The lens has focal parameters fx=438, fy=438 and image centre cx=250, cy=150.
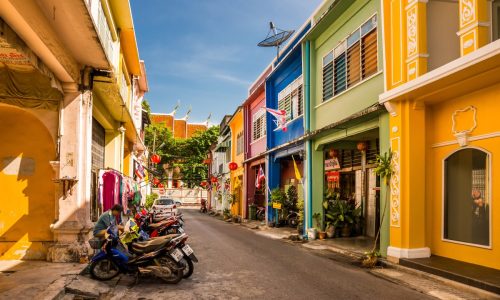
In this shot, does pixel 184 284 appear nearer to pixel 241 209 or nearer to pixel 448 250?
pixel 448 250

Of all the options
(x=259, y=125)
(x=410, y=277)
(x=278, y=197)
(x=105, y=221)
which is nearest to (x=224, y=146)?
(x=259, y=125)

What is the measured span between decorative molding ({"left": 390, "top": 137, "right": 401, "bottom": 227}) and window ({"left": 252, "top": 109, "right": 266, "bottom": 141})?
14012 millimetres

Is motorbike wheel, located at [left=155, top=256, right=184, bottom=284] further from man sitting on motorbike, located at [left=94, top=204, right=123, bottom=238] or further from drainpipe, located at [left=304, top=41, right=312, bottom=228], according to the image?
drainpipe, located at [left=304, top=41, right=312, bottom=228]

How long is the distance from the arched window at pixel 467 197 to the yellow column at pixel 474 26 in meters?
2.33

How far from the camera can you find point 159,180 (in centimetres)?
5066

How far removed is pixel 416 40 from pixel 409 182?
3350 millimetres

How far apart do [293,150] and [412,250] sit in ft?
30.6

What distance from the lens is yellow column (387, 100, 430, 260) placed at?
1031cm

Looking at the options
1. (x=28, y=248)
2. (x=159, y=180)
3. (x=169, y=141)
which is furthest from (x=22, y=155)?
(x=169, y=141)

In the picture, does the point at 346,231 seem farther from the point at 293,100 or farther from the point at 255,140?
the point at 255,140

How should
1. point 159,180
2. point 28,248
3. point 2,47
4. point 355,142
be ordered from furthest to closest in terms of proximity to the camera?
point 159,180
point 355,142
point 28,248
point 2,47

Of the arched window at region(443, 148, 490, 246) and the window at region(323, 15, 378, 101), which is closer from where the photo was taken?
the arched window at region(443, 148, 490, 246)

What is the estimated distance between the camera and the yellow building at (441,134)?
9.04 metres

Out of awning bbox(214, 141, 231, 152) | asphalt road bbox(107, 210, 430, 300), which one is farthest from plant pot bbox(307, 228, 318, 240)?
awning bbox(214, 141, 231, 152)
